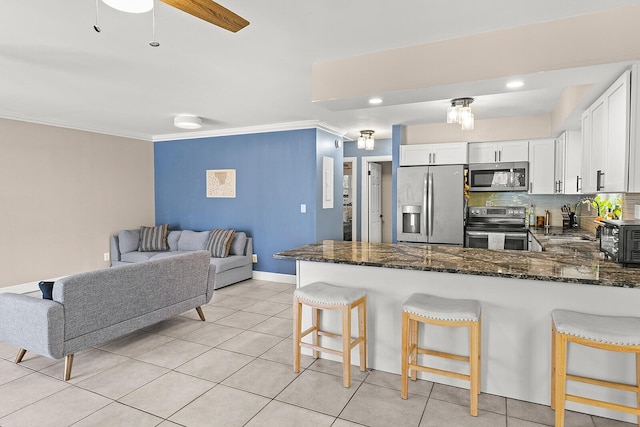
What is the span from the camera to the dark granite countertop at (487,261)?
6.81ft

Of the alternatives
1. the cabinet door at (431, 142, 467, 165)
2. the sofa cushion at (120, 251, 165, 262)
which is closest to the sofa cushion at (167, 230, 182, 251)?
the sofa cushion at (120, 251, 165, 262)

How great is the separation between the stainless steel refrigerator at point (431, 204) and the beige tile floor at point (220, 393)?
2.67 metres

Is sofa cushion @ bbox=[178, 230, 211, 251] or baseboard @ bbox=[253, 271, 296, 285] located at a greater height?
sofa cushion @ bbox=[178, 230, 211, 251]

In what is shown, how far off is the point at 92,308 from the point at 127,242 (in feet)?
11.6

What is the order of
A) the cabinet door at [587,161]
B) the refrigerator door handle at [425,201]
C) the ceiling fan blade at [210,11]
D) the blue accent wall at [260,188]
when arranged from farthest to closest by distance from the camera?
1. the blue accent wall at [260,188]
2. the refrigerator door handle at [425,201]
3. the cabinet door at [587,161]
4. the ceiling fan blade at [210,11]

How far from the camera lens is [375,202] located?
7312 millimetres

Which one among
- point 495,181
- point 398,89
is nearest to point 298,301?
point 398,89

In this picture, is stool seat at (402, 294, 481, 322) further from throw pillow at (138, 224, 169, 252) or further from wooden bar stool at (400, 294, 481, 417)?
throw pillow at (138, 224, 169, 252)

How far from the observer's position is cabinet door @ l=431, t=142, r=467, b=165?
506 cm

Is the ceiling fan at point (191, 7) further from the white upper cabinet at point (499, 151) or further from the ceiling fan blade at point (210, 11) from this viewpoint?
the white upper cabinet at point (499, 151)

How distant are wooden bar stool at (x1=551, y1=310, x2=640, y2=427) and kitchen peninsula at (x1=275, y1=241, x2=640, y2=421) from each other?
0.15m

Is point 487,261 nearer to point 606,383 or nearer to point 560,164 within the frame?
point 606,383

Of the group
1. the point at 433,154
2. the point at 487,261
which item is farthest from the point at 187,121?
the point at 487,261

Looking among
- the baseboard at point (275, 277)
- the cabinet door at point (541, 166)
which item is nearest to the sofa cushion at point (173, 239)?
the baseboard at point (275, 277)
